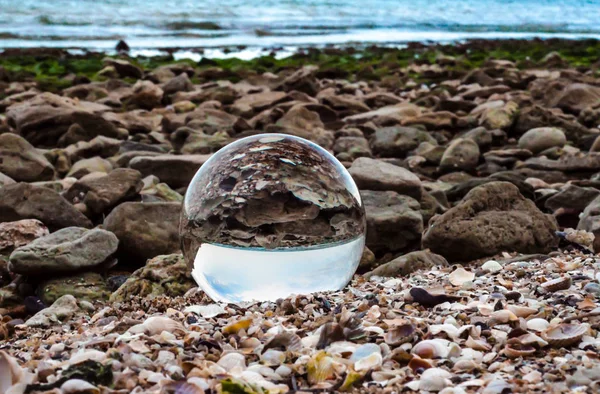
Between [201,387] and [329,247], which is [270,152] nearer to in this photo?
[329,247]

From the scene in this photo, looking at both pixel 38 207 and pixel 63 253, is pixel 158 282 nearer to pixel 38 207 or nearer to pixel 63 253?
pixel 63 253

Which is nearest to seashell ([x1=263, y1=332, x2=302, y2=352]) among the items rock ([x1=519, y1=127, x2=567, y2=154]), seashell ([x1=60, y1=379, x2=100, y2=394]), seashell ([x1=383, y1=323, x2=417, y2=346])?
seashell ([x1=383, y1=323, x2=417, y2=346])

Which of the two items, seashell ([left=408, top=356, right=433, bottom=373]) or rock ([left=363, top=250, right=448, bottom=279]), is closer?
seashell ([left=408, top=356, right=433, bottom=373])

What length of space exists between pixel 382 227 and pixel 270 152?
2041 mm

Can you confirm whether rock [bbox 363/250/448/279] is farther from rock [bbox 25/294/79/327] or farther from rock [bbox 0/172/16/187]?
rock [bbox 0/172/16/187]

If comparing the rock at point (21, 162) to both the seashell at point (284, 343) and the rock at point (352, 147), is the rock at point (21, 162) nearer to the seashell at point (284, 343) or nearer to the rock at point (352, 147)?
the rock at point (352, 147)

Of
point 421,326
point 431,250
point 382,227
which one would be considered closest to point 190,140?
point 382,227

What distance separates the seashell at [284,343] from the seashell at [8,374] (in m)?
0.67

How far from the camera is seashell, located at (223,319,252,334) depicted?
8.51 feet

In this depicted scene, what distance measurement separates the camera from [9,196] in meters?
5.34

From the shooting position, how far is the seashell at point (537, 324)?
8.28 feet

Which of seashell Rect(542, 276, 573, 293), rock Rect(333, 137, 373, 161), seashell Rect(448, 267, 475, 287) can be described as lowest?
rock Rect(333, 137, 373, 161)

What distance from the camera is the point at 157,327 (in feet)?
8.49

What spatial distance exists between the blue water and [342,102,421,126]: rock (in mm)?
10187
